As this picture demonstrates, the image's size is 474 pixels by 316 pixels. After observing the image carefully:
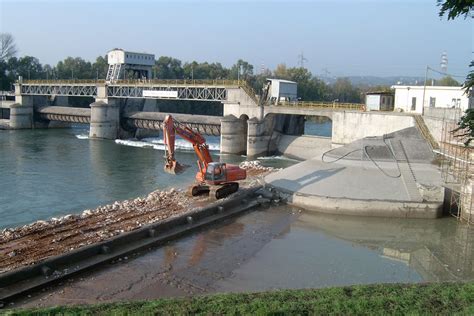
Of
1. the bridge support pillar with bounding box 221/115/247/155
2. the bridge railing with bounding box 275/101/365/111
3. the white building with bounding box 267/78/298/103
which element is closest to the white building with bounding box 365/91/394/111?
the bridge railing with bounding box 275/101/365/111

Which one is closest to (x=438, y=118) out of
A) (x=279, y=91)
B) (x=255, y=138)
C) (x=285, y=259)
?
(x=255, y=138)

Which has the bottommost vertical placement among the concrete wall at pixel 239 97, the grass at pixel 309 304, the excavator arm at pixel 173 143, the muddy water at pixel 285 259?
the muddy water at pixel 285 259

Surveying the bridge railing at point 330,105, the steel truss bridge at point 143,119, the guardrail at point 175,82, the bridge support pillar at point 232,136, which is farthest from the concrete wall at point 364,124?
the steel truss bridge at point 143,119

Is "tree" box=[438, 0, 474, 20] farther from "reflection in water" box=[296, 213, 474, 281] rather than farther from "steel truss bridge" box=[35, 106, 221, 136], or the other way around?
"steel truss bridge" box=[35, 106, 221, 136]

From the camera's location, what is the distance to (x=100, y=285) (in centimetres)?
1648

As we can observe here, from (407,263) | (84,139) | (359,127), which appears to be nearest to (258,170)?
(359,127)

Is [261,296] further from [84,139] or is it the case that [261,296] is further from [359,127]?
[84,139]

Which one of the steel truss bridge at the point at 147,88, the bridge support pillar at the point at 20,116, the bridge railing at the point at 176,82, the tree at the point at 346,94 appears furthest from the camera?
the tree at the point at 346,94

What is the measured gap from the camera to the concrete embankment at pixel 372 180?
1072 inches

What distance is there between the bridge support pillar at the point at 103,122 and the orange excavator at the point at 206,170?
123 feet

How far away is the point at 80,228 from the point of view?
2169 centimetres

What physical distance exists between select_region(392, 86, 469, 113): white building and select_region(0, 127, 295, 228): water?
12.0 metres

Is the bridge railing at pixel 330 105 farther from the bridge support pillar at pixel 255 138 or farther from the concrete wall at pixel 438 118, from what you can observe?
the concrete wall at pixel 438 118

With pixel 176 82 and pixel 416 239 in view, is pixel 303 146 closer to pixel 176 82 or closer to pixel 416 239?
pixel 176 82
